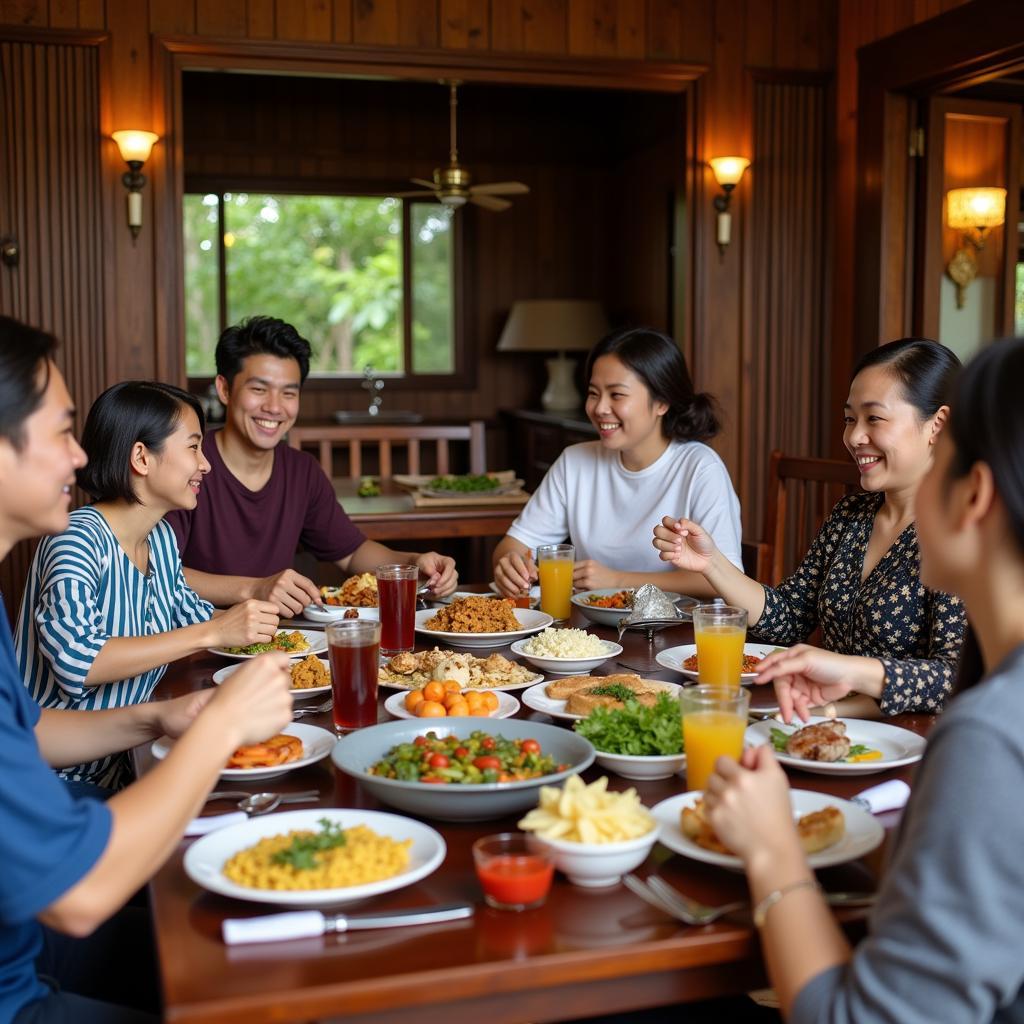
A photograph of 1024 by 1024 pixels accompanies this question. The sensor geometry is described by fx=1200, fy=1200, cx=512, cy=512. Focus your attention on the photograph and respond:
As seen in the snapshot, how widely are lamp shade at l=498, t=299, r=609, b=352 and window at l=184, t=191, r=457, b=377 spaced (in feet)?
1.75

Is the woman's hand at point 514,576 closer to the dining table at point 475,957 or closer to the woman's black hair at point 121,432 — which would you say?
the woman's black hair at point 121,432

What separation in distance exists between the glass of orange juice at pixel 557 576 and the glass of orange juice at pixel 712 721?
97cm

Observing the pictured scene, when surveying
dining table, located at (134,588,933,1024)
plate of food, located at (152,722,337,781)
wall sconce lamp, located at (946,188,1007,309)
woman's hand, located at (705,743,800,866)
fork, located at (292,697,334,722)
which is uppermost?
wall sconce lamp, located at (946,188,1007,309)

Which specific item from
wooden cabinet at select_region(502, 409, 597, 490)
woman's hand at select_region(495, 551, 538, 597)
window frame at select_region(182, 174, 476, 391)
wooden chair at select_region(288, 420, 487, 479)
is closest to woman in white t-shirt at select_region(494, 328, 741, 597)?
woman's hand at select_region(495, 551, 538, 597)

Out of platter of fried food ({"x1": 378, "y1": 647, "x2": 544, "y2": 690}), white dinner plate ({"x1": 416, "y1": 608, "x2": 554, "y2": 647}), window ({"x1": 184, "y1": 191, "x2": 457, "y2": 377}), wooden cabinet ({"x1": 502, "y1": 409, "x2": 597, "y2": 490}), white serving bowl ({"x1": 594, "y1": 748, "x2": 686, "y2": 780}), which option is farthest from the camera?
window ({"x1": 184, "y1": 191, "x2": 457, "y2": 377})

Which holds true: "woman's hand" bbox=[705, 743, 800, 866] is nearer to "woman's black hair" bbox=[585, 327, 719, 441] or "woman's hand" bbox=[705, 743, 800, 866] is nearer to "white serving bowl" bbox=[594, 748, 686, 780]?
"white serving bowl" bbox=[594, 748, 686, 780]

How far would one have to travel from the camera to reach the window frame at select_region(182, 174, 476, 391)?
23.4 ft

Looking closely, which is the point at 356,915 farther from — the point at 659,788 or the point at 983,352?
the point at 983,352

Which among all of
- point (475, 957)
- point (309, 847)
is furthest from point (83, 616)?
point (475, 957)

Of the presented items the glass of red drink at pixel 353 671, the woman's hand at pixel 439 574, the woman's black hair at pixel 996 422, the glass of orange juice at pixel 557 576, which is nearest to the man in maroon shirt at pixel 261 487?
the woman's hand at pixel 439 574

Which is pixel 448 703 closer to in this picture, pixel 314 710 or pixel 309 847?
pixel 314 710

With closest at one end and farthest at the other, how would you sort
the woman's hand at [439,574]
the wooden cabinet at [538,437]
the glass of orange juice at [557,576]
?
the glass of orange juice at [557,576] → the woman's hand at [439,574] → the wooden cabinet at [538,437]

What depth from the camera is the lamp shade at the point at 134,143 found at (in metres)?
4.62

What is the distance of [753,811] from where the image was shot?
112cm
